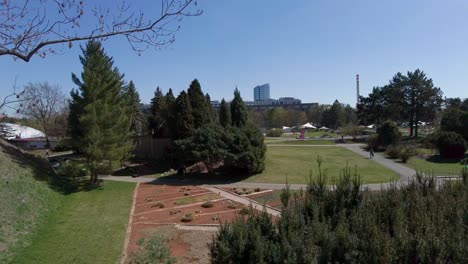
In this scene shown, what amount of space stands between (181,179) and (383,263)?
78.2ft

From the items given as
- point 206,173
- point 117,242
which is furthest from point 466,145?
point 117,242

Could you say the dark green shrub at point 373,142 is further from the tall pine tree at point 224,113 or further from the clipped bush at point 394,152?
the tall pine tree at point 224,113

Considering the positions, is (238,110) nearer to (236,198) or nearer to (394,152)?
(236,198)

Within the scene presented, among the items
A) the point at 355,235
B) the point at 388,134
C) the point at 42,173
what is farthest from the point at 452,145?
the point at 42,173

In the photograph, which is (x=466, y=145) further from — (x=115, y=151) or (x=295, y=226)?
(x=295, y=226)

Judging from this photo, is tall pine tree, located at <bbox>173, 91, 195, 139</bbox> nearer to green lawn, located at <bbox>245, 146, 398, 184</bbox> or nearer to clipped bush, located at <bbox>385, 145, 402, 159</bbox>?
green lawn, located at <bbox>245, 146, 398, 184</bbox>

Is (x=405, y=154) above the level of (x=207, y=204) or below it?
above

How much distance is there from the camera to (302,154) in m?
38.6

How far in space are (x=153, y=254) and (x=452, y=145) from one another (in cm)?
3452

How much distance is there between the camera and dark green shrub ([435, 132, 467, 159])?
34938 mm

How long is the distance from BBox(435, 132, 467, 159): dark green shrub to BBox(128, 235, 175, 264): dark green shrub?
33.5 meters

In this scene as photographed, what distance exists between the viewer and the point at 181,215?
1708 cm

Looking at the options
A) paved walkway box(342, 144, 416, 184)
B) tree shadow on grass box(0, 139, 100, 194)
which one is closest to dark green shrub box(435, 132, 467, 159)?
paved walkway box(342, 144, 416, 184)

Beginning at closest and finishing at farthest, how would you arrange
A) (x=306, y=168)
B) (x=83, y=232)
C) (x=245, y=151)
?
(x=83, y=232)
(x=245, y=151)
(x=306, y=168)
